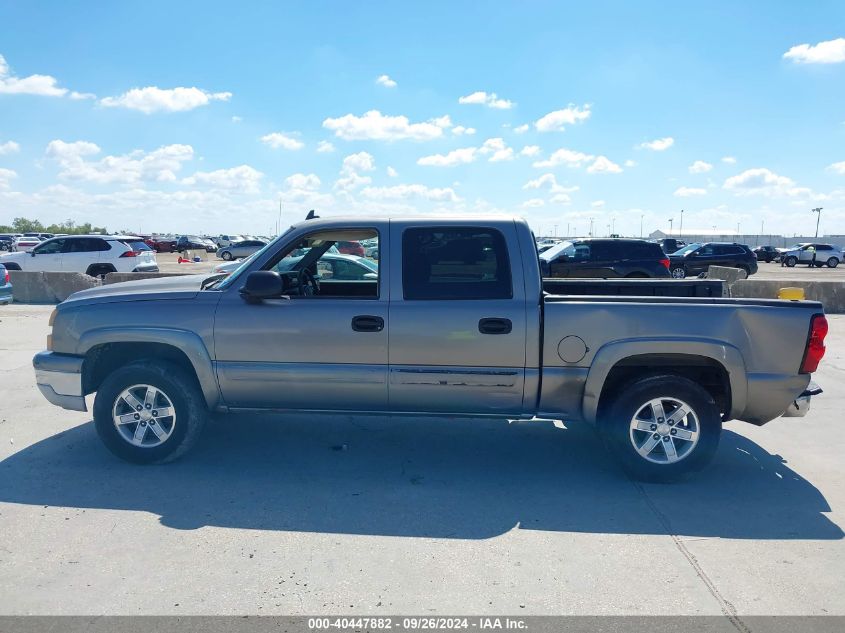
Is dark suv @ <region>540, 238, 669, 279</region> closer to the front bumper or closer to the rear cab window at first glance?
the rear cab window

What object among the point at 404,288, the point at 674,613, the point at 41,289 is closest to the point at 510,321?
the point at 404,288

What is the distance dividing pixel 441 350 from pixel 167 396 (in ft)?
6.76

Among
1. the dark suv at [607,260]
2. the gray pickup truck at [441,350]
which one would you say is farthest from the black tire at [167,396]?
the dark suv at [607,260]

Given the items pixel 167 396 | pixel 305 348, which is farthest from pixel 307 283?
pixel 167 396

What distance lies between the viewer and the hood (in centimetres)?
472

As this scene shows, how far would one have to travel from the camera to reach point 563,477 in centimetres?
470

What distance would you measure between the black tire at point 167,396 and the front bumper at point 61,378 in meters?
0.20

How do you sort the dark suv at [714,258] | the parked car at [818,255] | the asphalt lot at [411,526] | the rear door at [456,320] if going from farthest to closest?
the parked car at [818,255], the dark suv at [714,258], the rear door at [456,320], the asphalt lot at [411,526]

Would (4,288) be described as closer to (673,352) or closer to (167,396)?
(167,396)

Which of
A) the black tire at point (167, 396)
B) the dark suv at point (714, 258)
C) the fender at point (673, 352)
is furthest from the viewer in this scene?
the dark suv at point (714, 258)

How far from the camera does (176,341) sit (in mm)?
4605

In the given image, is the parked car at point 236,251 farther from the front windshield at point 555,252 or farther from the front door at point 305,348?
the front door at point 305,348

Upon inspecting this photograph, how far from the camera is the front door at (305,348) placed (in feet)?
14.9

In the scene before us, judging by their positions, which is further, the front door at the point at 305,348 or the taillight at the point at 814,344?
the front door at the point at 305,348
